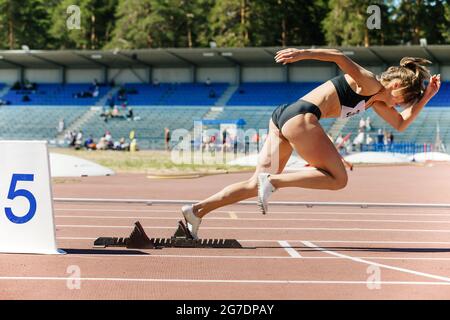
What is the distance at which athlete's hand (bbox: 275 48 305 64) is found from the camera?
22.6 feet

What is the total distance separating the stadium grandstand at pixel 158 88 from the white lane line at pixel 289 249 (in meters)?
38.8

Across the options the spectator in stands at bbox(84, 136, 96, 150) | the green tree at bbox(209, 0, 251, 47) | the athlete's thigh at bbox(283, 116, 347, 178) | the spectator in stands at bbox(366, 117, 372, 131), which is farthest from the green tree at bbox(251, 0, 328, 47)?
the athlete's thigh at bbox(283, 116, 347, 178)

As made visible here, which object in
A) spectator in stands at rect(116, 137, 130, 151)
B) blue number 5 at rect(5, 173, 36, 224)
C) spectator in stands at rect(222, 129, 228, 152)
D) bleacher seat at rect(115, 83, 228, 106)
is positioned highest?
bleacher seat at rect(115, 83, 228, 106)

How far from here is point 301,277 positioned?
20.1ft

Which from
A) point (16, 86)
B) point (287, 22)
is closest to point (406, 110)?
point (16, 86)

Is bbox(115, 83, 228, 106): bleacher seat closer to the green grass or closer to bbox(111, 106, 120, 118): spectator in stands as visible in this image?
bbox(111, 106, 120, 118): spectator in stands

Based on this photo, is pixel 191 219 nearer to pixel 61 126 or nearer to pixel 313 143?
pixel 313 143

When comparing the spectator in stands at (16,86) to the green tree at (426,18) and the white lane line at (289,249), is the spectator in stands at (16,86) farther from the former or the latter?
the white lane line at (289,249)

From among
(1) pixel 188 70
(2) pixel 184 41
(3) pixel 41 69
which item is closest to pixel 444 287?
(1) pixel 188 70

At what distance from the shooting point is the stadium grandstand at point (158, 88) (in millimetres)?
50688

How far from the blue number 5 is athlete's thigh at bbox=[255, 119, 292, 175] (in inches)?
84.4

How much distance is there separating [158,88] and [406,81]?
52019 millimetres
